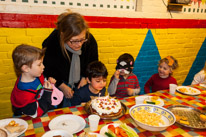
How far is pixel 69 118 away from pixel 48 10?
1.88 meters

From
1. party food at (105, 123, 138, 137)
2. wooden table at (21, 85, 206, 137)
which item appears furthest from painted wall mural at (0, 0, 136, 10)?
party food at (105, 123, 138, 137)

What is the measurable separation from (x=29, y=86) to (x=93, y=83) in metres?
0.74

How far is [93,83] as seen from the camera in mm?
2141

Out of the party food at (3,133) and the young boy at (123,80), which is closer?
the party food at (3,133)

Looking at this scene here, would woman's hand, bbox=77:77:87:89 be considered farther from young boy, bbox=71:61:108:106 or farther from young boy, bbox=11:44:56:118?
young boy, bbox=11:44:56:118

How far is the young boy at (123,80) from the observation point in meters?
2.35

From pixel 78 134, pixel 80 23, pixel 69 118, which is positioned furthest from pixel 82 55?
pixel 78 134

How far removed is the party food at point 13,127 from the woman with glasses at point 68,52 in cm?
101

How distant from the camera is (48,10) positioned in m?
2.74

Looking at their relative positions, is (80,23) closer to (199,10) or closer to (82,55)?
(82,55)

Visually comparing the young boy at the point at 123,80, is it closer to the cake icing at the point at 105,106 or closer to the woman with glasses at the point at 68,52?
the woman with glasses at the point at 68,52

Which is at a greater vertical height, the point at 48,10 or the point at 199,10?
the point at 199,10

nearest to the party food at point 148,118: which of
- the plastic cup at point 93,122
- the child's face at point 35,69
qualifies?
the plastic cup at point 93,122

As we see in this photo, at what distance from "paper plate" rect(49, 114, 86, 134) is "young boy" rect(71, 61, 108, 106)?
1.90 ft
